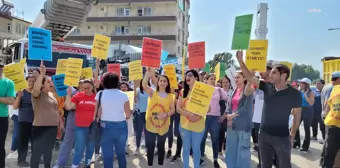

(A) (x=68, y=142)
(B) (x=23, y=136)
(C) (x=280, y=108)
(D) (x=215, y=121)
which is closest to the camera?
(C) (x=280, y=108)

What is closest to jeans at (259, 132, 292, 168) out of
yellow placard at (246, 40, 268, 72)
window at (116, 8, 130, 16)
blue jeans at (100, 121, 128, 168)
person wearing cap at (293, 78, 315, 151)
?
yellow placard at (246, 40, 268, 72)

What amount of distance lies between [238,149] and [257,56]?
1462 mm

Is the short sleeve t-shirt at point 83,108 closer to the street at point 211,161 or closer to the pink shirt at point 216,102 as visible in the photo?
the street at point 211,161

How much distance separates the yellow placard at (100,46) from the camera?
6336 mm

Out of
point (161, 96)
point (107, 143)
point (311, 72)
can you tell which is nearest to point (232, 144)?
point (161, 96)

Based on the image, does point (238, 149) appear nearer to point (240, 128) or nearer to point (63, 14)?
point (240, 128)

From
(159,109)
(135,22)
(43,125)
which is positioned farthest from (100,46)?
(135,22)

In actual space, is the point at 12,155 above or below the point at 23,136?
below

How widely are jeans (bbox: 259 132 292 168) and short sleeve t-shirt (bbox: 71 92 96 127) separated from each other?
281cm

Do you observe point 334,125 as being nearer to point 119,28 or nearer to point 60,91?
point 60,91

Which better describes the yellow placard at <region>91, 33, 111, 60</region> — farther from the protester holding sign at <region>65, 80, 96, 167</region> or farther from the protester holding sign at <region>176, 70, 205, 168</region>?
the protester holding sign at <region>176, 70, 205, 168</region>

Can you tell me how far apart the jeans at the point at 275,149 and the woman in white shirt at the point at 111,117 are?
1981 millimetres

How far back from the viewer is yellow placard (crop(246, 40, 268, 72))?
5.19 meters

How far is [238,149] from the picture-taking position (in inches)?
202
